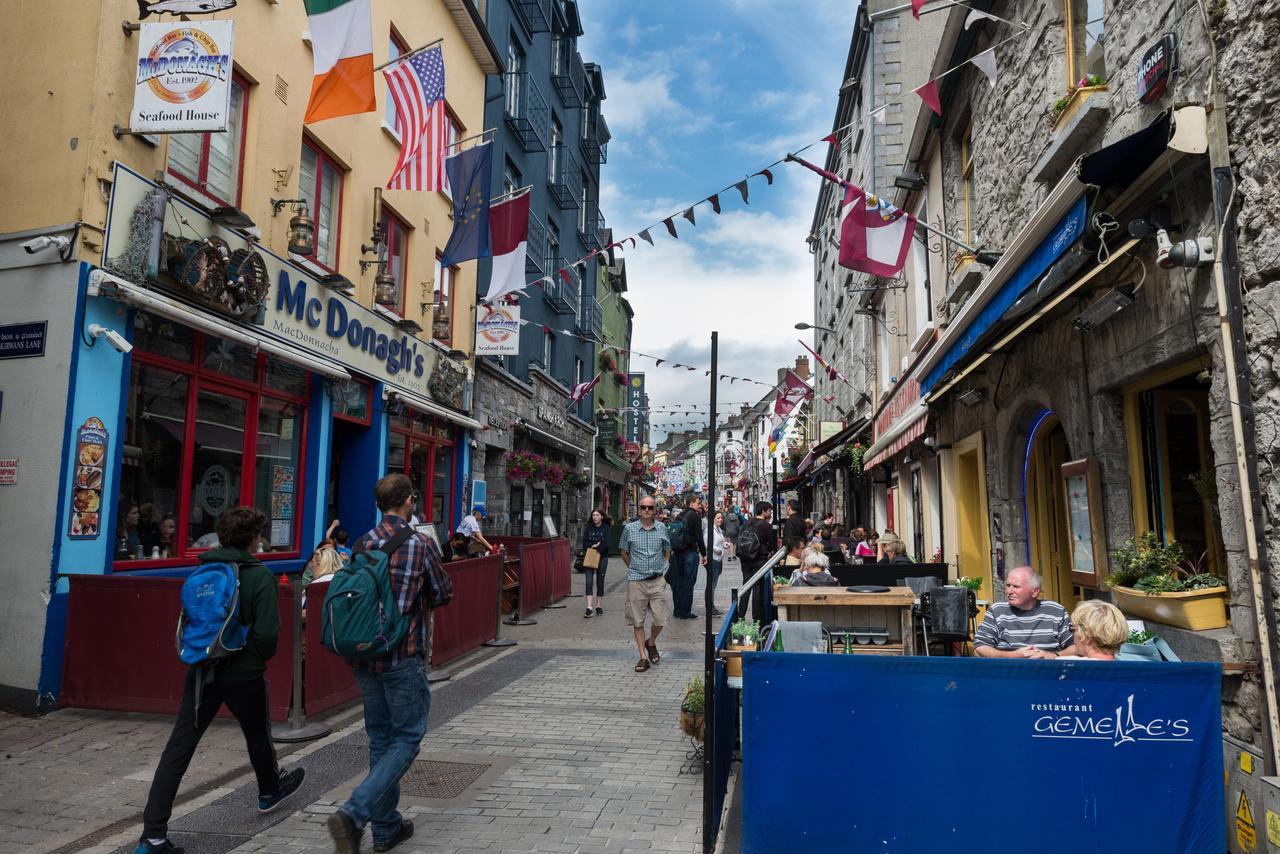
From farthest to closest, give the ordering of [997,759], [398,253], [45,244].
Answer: [398,253]
[45,244]
[997,759]

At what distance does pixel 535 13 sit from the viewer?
21172 millimetres

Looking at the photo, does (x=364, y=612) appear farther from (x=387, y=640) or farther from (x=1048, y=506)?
(x=1048, y=506)

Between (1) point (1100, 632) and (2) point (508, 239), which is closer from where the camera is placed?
(1) point (1100, 632)

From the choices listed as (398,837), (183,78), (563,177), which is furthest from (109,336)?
(563,177)

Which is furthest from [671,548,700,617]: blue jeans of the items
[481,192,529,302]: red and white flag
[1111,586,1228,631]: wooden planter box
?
[1111,586,1228,631]: wooden planter box

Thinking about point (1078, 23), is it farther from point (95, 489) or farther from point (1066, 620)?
point (95, 489)

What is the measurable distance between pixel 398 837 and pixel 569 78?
24.2 m

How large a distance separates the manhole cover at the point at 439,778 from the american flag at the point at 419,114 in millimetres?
6854

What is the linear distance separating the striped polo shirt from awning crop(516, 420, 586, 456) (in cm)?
1470

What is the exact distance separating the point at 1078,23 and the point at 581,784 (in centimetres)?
718

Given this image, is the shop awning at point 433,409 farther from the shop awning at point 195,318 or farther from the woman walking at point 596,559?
A: the woman walking at point 596,559

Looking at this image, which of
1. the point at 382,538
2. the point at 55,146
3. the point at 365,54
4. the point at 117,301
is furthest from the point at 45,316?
the point at 382,538

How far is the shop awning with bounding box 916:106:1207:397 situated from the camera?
464cm

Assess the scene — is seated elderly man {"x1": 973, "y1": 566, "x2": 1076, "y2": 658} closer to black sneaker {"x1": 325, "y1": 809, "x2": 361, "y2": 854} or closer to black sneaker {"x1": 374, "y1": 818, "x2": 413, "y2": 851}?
black sneaker {"x1": 374, "y1": 818, "x2": 413, "y2": 851}
